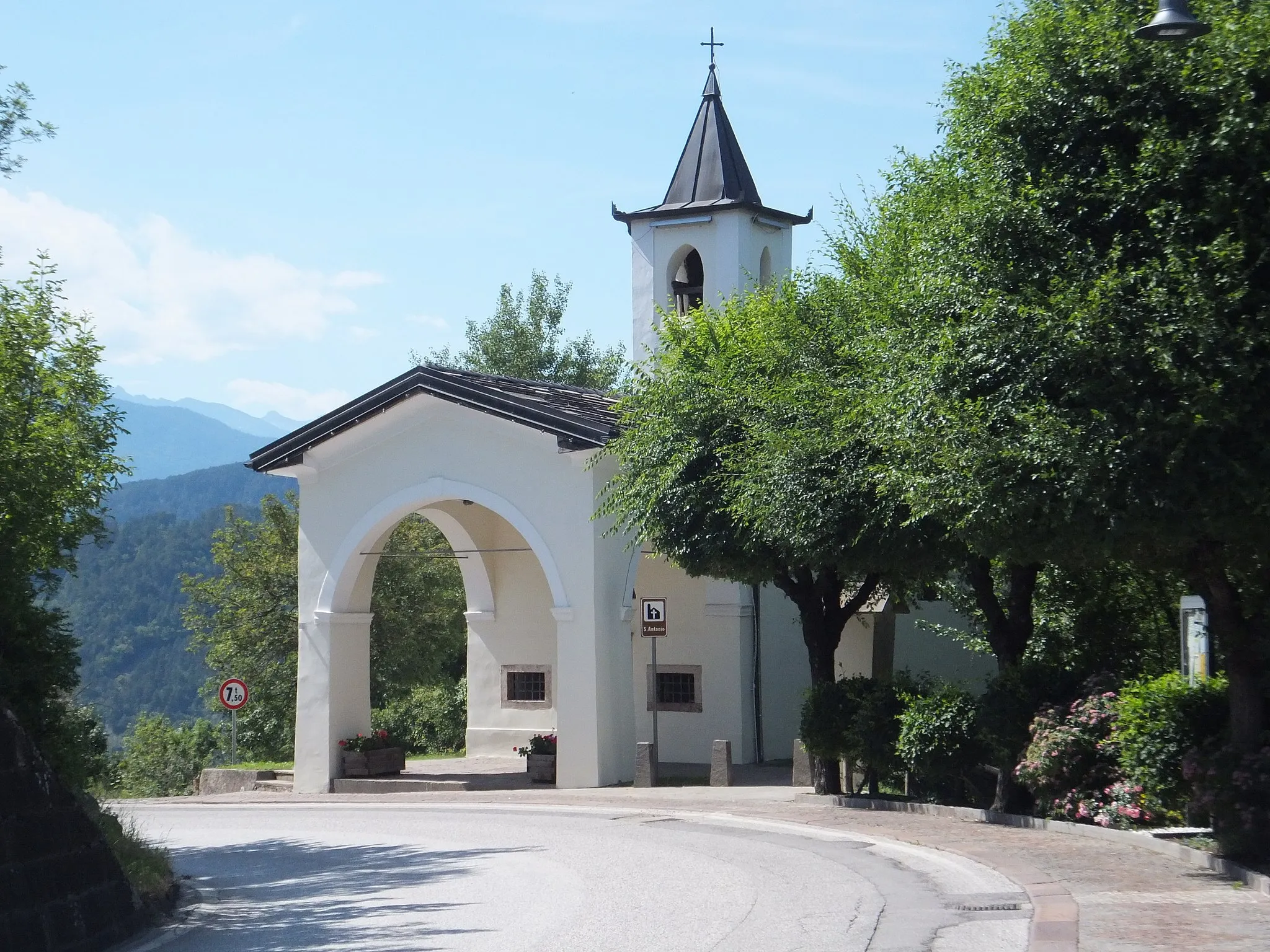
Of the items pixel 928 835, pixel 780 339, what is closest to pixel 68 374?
pixel 780 339

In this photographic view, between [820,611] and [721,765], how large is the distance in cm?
393

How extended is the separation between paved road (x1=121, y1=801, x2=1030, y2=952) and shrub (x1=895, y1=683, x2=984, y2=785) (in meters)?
1.34

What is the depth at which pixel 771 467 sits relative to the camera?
53.7 ft

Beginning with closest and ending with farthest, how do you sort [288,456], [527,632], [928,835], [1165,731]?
[1165,731], [928,835], [288,456], [527,632]

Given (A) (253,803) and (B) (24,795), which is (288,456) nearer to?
(A) (253,803)

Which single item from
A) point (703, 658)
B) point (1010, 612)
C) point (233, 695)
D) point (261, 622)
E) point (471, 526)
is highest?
point (471, 526)

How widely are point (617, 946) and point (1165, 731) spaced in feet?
17.6

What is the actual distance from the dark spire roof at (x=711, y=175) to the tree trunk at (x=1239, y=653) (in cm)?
1646

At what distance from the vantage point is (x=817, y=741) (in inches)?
688

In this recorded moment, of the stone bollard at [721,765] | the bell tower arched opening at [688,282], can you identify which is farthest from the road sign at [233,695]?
the bell tower arched opening at [688,282]

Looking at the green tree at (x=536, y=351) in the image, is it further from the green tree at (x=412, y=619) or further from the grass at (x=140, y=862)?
the grass at (x=140, y=862)

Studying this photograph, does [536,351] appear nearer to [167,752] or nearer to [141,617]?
[167,752]

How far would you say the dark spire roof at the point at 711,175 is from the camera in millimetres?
26672

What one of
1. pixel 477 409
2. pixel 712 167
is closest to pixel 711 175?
pixel 712 167
